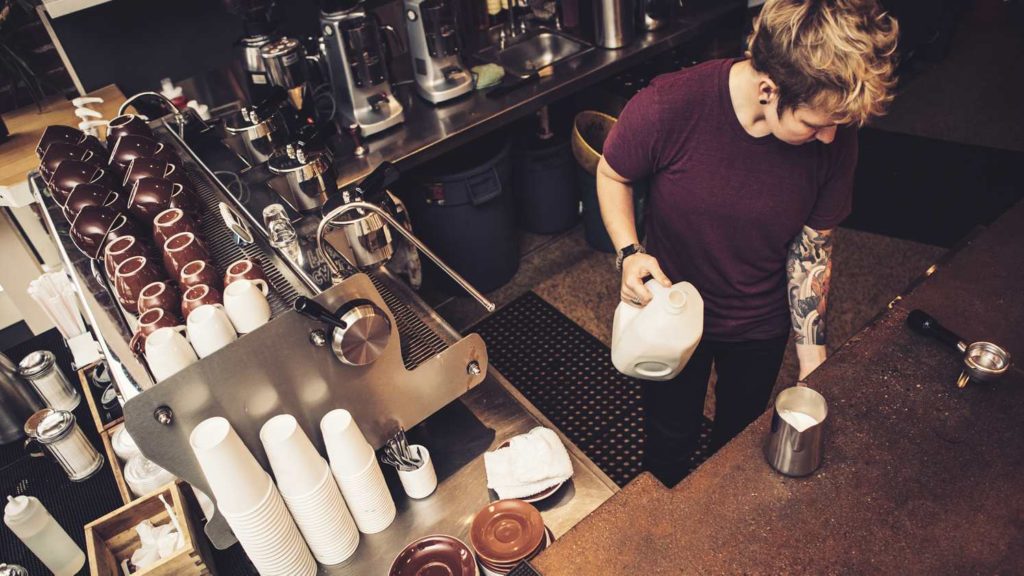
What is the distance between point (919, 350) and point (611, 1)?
7.57ft

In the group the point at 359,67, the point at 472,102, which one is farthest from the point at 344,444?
the point at 472,102

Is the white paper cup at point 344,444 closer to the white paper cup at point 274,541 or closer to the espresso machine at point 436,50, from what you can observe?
the white paper cup at point 274,541

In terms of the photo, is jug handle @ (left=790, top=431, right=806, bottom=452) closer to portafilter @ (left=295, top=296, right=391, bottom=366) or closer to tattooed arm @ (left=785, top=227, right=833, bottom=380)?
tattooed arm @ (left=785, top=227, right=833, bottom=380)

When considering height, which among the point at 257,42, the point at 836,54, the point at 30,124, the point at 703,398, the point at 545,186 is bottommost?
the point at 545,186

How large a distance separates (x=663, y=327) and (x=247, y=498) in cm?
90

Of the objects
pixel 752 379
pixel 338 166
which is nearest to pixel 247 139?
pixel 338 166

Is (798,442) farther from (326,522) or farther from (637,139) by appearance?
(326,522)

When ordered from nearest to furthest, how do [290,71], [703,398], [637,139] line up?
1. [637,139]
2. [703,398]
3. [290,71]

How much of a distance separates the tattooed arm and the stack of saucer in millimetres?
788

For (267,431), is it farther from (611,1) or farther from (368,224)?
(611,1)

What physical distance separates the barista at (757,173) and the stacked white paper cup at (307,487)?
788mm

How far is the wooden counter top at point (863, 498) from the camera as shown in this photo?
1070 millimetres

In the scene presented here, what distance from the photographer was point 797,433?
113 cm

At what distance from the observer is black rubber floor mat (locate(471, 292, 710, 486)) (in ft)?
8.63
